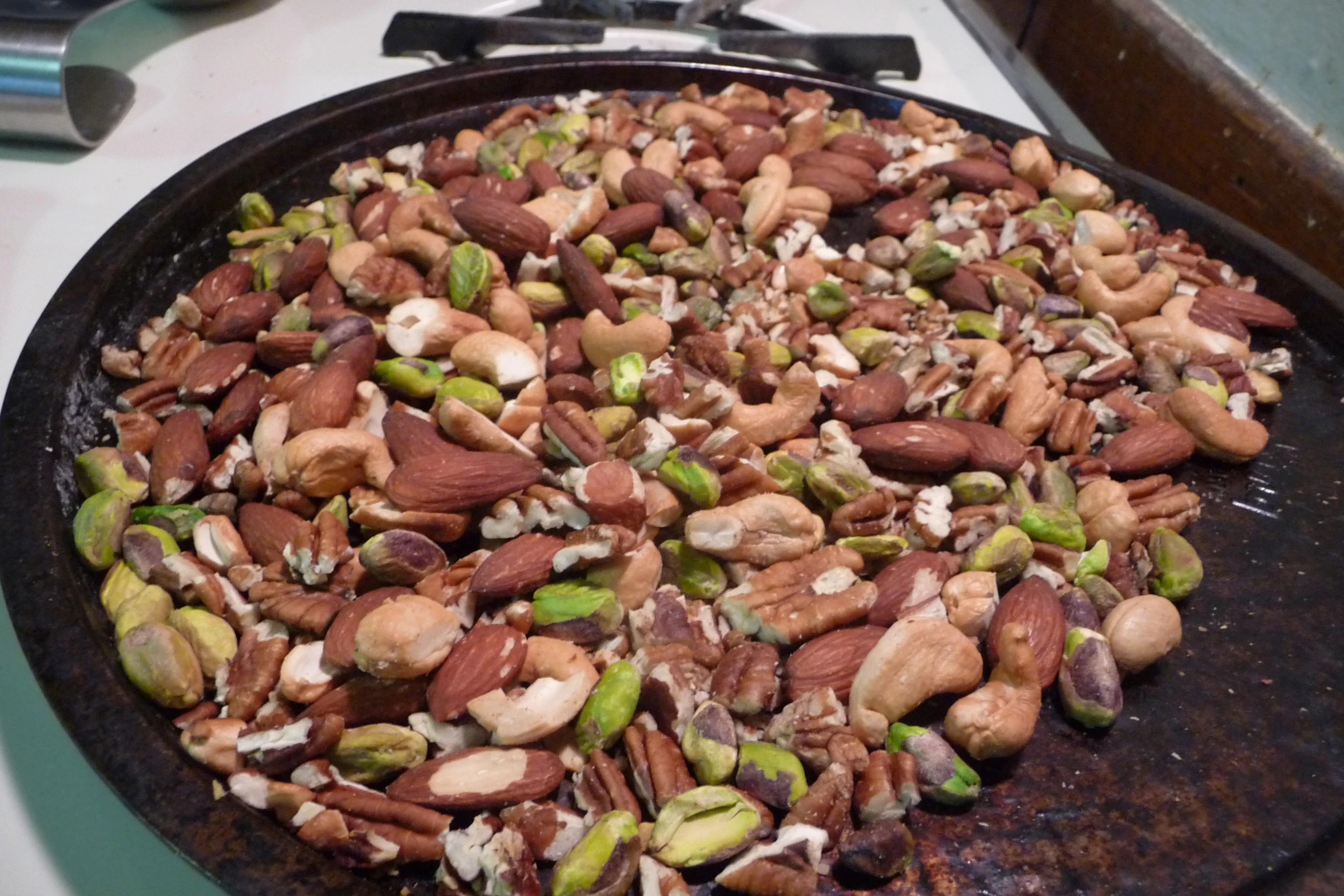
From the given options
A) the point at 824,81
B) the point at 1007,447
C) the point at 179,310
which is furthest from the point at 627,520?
the point at 824,81

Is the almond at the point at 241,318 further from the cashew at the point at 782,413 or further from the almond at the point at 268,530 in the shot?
the cashew at the point at 782,413

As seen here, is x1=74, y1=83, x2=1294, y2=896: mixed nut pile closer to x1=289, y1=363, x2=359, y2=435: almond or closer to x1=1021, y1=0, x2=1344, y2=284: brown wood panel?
x1=289, y1=363, x2=359, y2=435: almond

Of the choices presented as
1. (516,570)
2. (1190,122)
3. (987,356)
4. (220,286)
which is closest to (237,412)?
(220,286)

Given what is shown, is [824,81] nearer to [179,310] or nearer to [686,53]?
[686,53]

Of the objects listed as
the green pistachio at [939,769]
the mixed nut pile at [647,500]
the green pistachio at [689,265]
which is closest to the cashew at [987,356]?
the mixed nut pile at [647,500]

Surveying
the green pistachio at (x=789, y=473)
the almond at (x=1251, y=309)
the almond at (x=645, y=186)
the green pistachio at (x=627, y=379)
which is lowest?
the green pistachio at (x=789, y=473)

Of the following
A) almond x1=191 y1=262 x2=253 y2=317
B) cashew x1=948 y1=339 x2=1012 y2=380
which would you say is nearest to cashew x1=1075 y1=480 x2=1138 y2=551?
cashew x1=948 y1=339 x2=1012 y2=380
